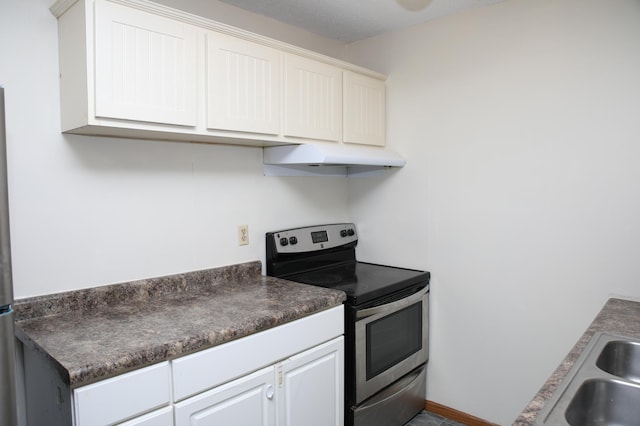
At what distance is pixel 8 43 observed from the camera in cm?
158

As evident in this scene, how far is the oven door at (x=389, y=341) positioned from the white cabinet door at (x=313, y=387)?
0.12 metres

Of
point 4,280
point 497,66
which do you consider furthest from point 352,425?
point 497,66

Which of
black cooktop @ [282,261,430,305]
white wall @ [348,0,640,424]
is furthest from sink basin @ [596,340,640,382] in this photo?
black cooktop @ [282,261,430,305]

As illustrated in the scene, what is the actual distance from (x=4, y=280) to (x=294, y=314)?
1.02 meters

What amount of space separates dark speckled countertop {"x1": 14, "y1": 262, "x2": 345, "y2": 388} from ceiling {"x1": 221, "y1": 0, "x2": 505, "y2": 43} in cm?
142

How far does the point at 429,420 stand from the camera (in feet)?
8.34

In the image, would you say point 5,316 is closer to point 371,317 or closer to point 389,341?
point 371,317

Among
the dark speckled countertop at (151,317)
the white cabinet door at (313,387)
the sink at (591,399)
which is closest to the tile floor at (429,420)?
the white cabinet door at (313,387)

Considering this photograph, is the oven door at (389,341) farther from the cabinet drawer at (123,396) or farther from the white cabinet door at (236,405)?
the cabinet drawer at (123,396)

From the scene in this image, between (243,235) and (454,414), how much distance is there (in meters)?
1.63

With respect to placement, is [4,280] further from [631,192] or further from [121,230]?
[631,192]

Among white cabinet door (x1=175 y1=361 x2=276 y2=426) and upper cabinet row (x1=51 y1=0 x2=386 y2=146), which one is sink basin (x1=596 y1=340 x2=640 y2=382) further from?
upper cabinet row (x1=51 y1=0 x2=386 y2=146)

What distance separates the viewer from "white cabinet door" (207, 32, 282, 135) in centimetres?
183

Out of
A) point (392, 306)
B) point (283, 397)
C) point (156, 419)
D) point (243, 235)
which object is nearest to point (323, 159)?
point (243, 235)
